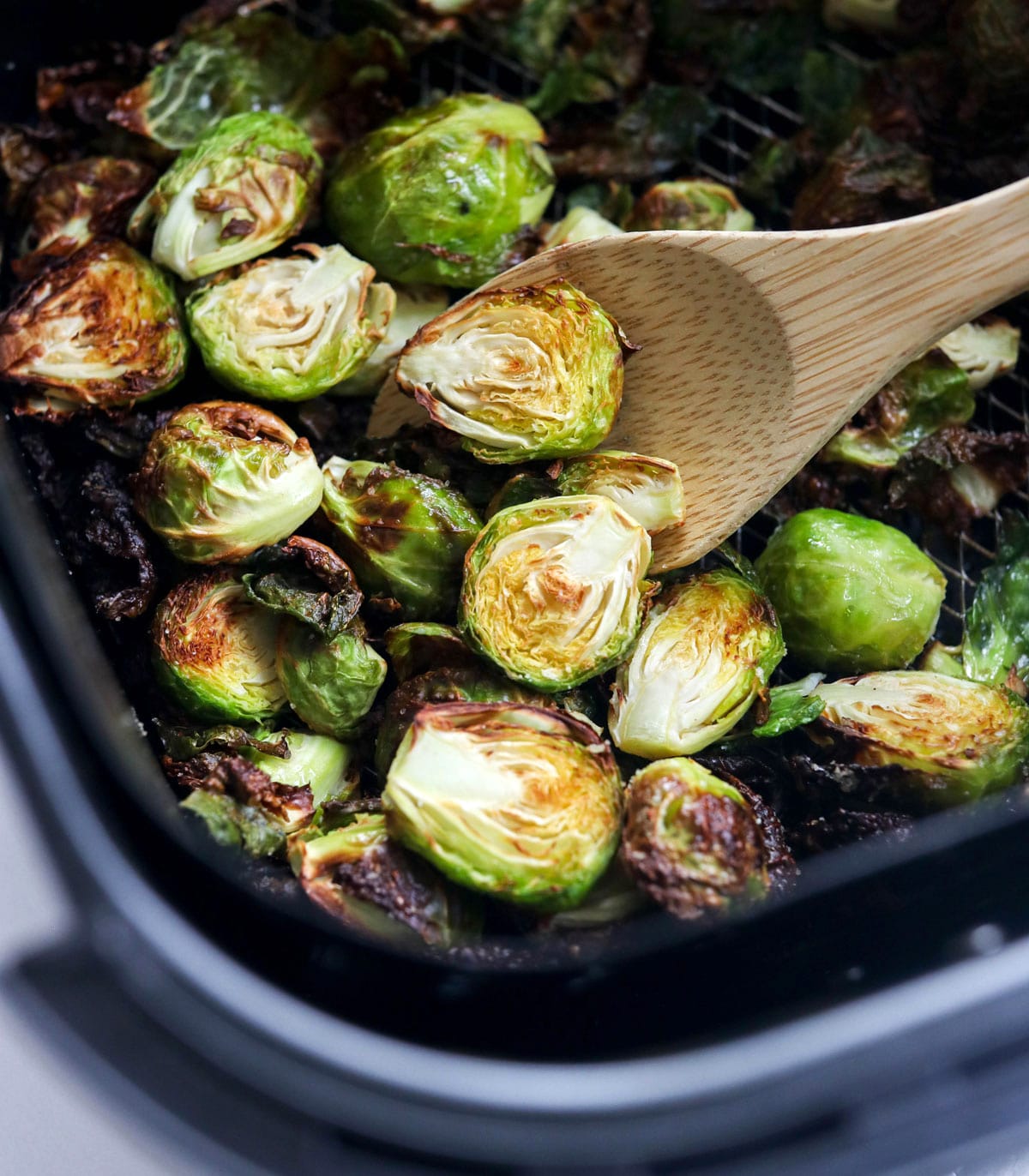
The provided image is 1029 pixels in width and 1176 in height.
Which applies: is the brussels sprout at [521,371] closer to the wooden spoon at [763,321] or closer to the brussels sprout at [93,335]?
the wooden spoon at [763,321]

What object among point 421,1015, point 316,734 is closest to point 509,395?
point 316,734

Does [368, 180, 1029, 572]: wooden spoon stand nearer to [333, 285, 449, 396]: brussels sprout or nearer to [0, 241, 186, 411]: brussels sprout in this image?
[333, 285, 449, 396]: brussels sprout

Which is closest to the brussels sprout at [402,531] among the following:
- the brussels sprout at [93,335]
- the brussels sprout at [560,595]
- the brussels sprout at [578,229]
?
the brussels sprout at [560,595]

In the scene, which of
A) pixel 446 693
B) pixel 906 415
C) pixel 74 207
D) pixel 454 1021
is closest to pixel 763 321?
pixel 906 415

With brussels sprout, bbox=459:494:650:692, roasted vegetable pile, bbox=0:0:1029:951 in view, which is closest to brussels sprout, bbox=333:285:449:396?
roasted vegetable pile, bbox=0:0:1029:951

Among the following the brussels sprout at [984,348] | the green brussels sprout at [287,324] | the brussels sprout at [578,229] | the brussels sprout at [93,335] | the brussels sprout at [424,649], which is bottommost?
the brussels sprout at [424,649]

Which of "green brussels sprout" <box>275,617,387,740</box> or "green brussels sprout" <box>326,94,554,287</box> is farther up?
"green brussels sprout" <box>326,94,554,287</box>
